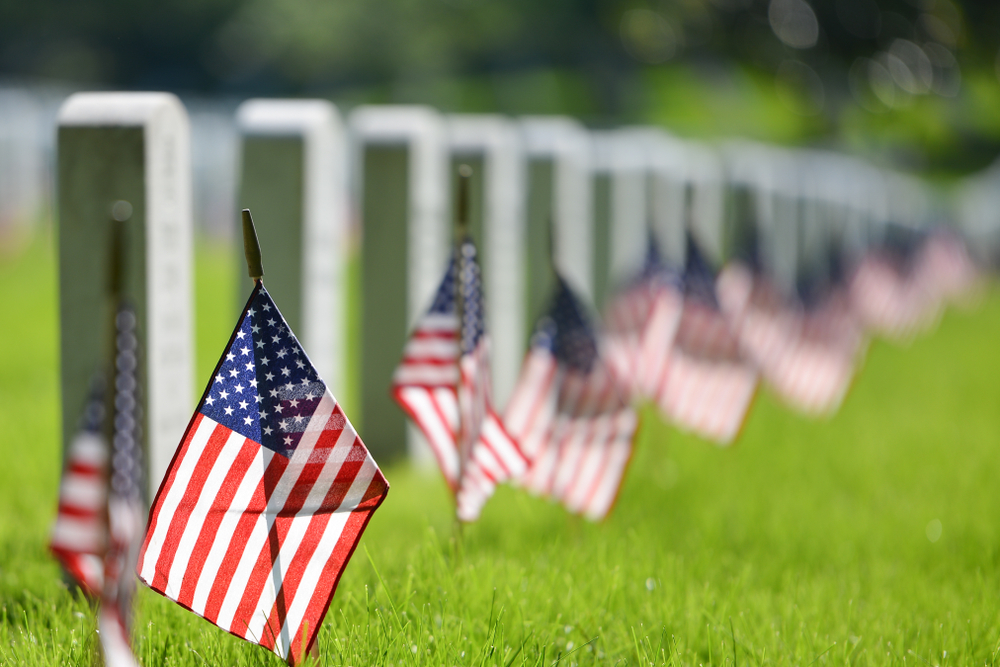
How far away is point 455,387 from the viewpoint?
3.63 meters

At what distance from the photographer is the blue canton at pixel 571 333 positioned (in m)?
4.08

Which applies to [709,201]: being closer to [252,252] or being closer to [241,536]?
[252,252]

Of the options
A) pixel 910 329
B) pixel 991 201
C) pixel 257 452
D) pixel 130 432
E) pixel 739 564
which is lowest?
pixel 991 201

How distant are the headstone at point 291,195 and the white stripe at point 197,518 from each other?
168 cm

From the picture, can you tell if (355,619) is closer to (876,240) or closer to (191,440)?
(191,440)

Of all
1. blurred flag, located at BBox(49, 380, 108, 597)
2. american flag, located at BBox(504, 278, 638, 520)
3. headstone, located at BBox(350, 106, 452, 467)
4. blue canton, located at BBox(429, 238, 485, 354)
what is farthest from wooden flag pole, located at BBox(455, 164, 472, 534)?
headstone, located at BBox(350, 106, 452, 467)

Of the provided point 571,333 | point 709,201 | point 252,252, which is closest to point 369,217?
point 571,333

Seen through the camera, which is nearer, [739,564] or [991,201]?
[739,564]

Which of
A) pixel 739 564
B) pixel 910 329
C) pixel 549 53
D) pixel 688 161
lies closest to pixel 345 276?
pixel 688 161

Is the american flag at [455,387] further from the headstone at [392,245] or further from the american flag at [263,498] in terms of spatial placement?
the headstone at [392,245]

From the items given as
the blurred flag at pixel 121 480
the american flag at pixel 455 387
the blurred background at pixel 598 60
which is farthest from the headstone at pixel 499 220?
the blurred background at pixel 598 60

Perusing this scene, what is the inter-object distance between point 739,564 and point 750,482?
55.3 inches

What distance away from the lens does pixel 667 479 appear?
5391 millimetres

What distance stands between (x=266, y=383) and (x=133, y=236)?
42.0 inches
